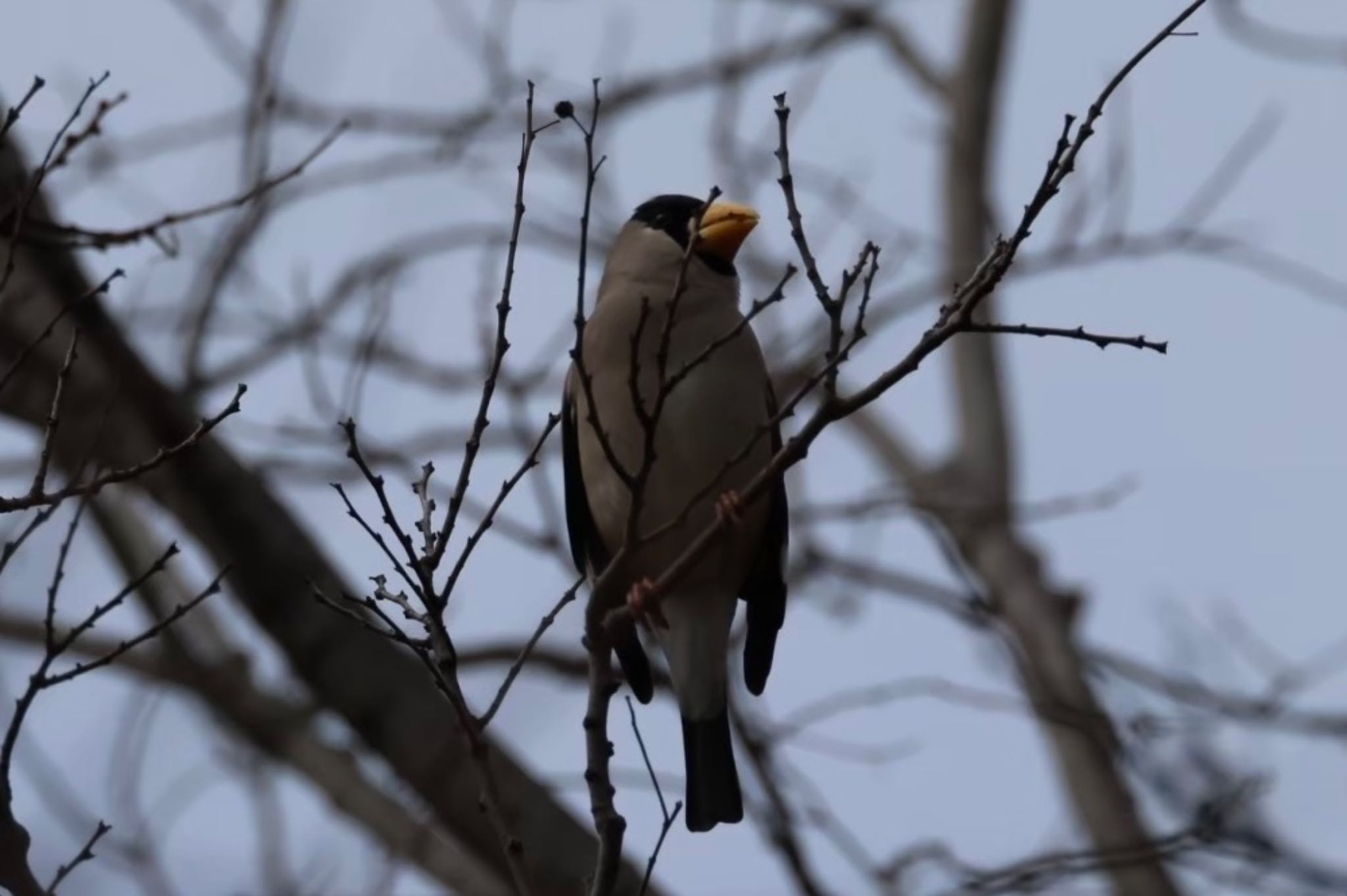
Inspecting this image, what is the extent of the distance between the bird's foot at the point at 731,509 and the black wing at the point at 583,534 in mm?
646

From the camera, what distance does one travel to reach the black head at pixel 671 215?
19.5ft

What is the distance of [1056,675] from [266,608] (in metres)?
3.05

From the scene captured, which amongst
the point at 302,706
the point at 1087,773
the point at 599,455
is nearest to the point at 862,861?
the point at 599,455

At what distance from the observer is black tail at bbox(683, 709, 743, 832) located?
4.95m

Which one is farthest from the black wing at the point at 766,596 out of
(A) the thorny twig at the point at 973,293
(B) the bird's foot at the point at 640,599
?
(A) the thorny twig at the point at 973,293

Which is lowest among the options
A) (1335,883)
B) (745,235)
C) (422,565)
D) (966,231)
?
(422,565)

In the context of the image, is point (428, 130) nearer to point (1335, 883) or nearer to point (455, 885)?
point (455, 885)

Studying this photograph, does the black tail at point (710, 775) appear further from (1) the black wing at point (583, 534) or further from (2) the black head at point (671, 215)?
(2) the black head at point (671, 215)

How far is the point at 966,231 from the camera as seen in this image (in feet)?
33.2

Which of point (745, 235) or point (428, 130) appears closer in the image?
point (745, 235)

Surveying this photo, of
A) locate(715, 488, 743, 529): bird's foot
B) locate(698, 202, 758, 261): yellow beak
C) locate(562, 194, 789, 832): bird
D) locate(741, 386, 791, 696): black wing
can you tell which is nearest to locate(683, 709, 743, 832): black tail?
locate(562, 194, 789, 832): bird

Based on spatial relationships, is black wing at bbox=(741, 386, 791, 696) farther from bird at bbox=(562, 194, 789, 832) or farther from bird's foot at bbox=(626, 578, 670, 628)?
bird's foot at bbox=(626, 578, 670, 628)

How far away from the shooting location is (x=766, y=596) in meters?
5.40

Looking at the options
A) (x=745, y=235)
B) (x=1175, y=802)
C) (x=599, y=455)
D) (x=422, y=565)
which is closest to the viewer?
(x=422, y=565)
